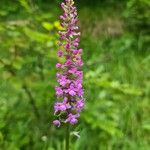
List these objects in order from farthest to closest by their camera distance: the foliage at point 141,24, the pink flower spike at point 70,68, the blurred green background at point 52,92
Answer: the foliage at point 141,24
the blurred green background at point 52,92
the pink flower spike at point 70,68

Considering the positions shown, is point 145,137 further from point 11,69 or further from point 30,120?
point 11,69

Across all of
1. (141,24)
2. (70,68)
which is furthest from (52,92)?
(141,24)

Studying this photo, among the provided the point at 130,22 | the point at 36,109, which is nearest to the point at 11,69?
the point at 36,109

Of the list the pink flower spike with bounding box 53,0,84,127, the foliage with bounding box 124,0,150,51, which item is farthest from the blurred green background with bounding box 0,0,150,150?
the pink flower spike with bounding box 53,0,84,127

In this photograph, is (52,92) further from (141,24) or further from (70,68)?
(141,24)

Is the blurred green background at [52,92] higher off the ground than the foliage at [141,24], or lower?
lower

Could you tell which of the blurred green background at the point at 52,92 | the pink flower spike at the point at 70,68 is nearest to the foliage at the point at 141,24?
the blurred green background at the point at 52,92

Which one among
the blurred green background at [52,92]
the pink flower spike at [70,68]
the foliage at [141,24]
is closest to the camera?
the pink flower spike at [70,68]

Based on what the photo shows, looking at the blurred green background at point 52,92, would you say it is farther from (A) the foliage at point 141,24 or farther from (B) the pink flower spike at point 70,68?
(B) the pink flower spike at point 70,68
